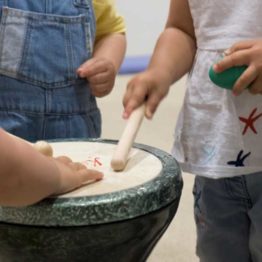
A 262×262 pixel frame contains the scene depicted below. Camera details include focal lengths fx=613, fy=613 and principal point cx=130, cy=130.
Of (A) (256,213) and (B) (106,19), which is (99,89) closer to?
(B) (106,19)

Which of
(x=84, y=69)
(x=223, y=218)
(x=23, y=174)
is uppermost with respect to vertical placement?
(x=23, y=174)

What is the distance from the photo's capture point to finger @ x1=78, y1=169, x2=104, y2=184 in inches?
26.8

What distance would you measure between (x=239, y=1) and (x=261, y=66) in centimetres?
13

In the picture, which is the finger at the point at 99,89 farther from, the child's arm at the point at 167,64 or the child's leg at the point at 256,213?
the child's leg at the point at 256,213

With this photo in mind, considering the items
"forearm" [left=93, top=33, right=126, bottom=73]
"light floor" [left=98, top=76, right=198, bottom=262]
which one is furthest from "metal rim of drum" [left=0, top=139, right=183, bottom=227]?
"light floor" [left=98, top=76, right=198, bottom=262]

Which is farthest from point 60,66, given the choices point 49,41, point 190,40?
point 190,40

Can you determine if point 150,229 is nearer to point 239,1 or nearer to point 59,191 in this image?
point 59,191

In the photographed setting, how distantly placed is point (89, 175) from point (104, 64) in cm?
40

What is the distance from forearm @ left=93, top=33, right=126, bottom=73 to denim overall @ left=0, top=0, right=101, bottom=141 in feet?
0.20

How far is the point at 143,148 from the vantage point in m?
0.82

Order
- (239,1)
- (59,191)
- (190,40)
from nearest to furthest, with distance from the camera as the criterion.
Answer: (59,191) < (239,1) < (190,40)

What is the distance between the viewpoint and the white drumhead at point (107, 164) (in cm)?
68

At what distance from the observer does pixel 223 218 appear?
2.94 ft

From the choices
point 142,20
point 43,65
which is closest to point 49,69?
point 43,65
